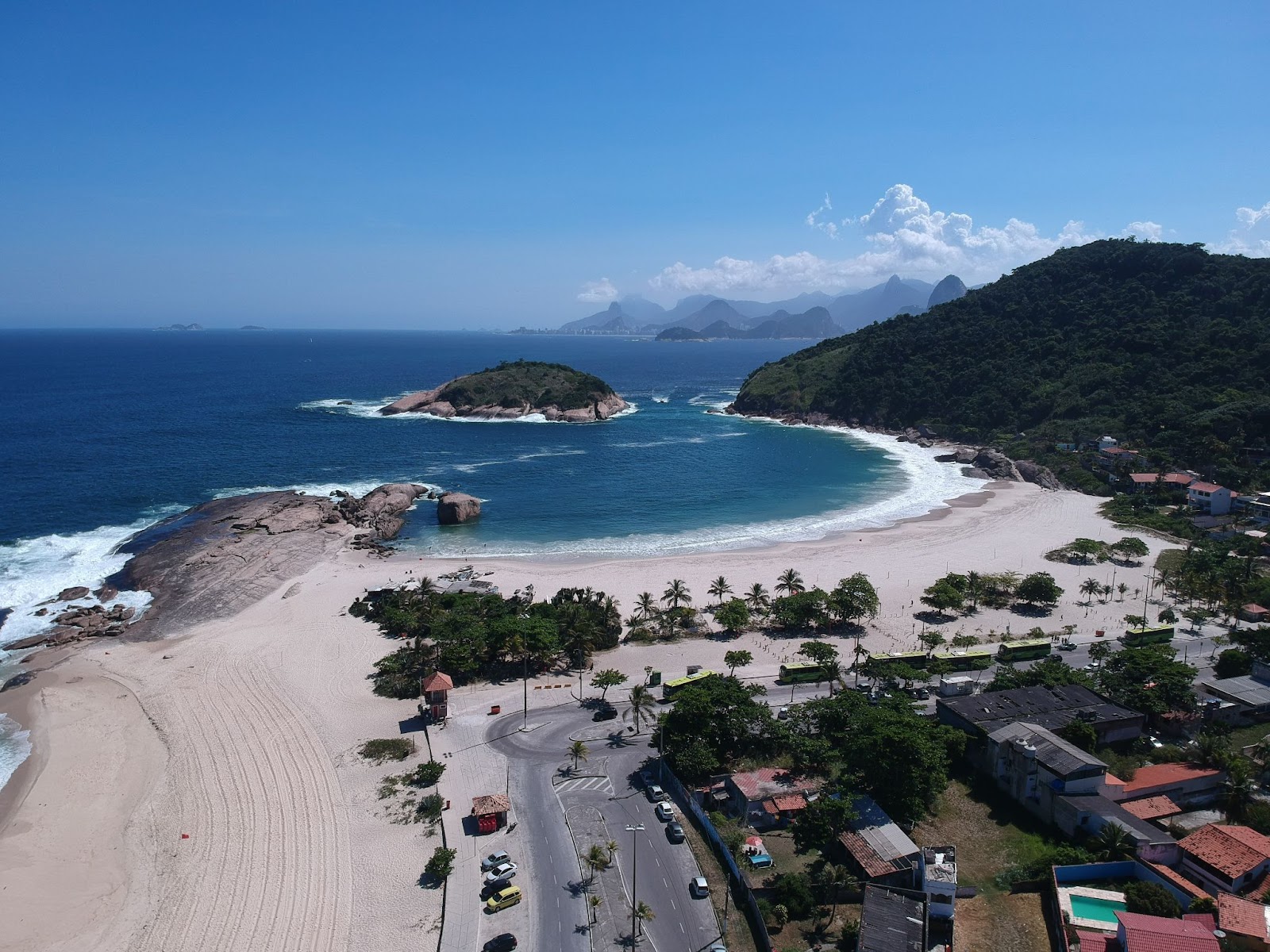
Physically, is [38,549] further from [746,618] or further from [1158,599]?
[1158,599]

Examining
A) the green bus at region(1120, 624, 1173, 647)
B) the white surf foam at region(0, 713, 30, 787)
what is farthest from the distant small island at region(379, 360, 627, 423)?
the white surf foam at region(0, 713, 30, 787)

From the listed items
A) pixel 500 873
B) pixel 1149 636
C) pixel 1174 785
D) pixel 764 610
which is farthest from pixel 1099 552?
pixel 500 873

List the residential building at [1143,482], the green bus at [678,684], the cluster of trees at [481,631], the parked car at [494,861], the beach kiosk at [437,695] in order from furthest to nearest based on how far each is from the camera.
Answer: the residential building at [1143,482], the cluster of trees at [481,631], the green bus at [678,684], the beach kiosk at [437,695], the parked car at [494,861]

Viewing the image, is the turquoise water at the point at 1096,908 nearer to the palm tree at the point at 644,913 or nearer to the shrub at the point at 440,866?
the palm tree at the point at 644,913

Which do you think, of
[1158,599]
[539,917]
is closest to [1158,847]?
[539,917]

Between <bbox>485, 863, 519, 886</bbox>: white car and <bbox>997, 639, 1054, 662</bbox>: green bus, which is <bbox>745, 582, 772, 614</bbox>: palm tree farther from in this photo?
<bbox>485, 863, 519, 886</bbox>: white car

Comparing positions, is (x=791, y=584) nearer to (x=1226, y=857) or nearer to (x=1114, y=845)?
(x=1114, y=845)

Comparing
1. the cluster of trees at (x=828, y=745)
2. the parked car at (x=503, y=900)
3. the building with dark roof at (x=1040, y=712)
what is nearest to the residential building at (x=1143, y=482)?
the building with dark roof at (x=1040, y=712)
